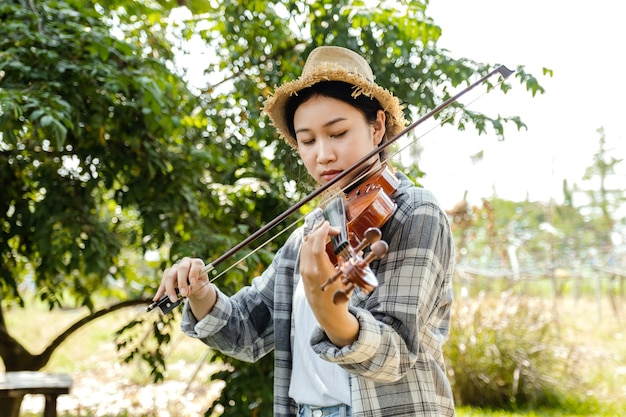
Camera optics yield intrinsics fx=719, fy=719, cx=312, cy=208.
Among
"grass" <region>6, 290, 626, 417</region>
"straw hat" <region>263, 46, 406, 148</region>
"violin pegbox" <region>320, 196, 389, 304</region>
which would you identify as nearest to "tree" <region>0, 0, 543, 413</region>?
"straw hat" <region>263, 46, 406, 148</region>

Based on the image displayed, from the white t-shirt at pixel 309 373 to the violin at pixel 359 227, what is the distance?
23 centimetres

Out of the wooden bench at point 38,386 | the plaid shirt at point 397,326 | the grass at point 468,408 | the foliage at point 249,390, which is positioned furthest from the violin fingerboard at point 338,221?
the grass at point 468,408

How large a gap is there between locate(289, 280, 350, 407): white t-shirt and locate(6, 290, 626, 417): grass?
305cm

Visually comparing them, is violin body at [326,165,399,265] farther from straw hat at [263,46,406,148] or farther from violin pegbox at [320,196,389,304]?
straw hat at [263,46,406,148]

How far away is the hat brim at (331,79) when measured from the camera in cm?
164

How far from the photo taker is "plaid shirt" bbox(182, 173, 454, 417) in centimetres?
127

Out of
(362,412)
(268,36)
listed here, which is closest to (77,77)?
(268,36)

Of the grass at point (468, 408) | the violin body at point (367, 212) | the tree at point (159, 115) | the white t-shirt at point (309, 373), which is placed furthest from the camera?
the grass at point (468, 408)

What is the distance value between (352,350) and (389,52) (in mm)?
2092

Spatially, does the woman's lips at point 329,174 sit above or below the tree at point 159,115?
below

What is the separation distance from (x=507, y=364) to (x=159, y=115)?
3577 mm

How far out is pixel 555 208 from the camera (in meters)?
A: 9.15

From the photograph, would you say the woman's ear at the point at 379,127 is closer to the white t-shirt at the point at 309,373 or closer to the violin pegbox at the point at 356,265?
the white t-shirt at the point at 309,373

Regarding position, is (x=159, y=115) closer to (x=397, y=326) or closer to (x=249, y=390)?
(x=249, y=390)
